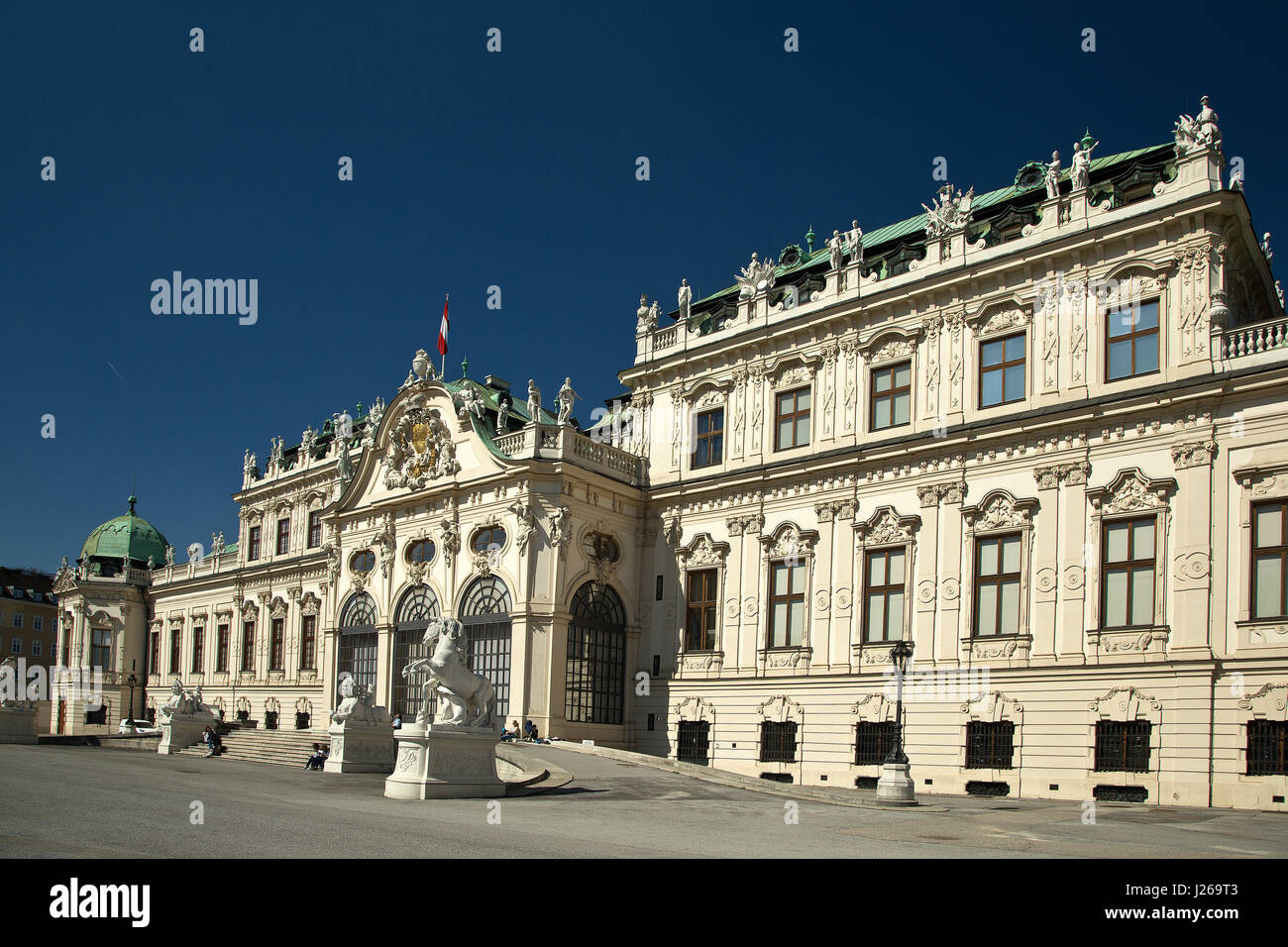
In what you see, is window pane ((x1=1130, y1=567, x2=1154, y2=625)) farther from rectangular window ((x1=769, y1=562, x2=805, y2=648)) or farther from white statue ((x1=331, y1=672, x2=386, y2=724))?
white statue ((x1=331, y1=672, x2=386, y2=724))

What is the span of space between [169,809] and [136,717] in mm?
56006

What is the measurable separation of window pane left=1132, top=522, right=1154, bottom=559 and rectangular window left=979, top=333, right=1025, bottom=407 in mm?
5049

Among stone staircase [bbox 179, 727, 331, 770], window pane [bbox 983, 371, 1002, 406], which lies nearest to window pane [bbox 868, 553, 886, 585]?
window pane [bbox 983, 371, 1002, 406]

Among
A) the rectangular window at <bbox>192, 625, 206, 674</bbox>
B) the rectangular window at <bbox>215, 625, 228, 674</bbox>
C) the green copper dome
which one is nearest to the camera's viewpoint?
the rectangular window at <bbox>215, 625, 228, 674</bbox>

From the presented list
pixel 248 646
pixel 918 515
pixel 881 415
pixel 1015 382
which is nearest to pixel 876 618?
pixel 918 515

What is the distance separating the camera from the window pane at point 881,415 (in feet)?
113

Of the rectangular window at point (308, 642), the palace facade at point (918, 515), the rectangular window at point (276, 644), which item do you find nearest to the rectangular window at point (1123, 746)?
the palace facade at point (918, 515)

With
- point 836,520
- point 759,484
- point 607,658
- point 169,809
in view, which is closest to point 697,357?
point 759,484

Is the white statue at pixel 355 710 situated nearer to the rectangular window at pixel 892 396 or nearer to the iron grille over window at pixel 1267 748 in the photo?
the rectangular window at pixel 892 396

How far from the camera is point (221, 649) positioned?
62.3 m

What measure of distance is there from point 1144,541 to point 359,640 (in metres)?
28.7

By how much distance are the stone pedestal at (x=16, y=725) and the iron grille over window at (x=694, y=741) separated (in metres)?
25.3

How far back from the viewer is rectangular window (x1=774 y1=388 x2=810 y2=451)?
1447 inches

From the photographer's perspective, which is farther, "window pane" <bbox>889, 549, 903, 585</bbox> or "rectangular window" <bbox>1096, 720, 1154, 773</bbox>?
"window pane" <bbox>889, 549, 903, 585</bbox>
